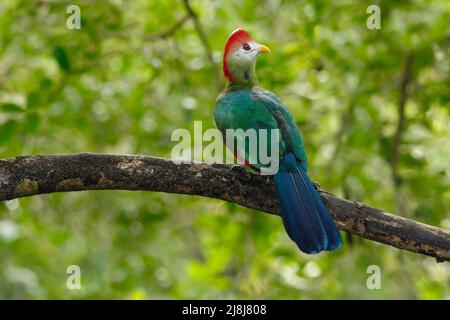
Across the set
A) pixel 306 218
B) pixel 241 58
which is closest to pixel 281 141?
pixel 306 218

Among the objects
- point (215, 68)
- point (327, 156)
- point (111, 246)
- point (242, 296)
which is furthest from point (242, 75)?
point (111, 246)

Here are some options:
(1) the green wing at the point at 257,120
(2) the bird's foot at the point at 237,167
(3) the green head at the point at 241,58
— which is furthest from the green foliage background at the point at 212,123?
(2) the bird's foot at the point at 237,167

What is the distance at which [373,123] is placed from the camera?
5996 mm

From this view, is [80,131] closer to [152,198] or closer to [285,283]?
[152,198]

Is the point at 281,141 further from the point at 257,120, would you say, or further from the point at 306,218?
the point at 306,218

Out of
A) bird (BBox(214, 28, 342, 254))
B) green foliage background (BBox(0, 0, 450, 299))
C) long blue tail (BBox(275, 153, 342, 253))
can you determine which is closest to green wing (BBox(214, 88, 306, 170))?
bird (BBox(214, 28, 342, 254))

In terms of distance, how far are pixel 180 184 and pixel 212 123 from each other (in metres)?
1.94

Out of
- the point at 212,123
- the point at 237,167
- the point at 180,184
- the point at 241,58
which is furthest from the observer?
the point at 212,123

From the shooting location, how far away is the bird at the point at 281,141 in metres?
3.67

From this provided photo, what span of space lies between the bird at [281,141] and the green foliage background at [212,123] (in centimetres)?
69

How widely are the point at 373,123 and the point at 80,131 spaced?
2.41 m

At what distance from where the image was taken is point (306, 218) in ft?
12.1

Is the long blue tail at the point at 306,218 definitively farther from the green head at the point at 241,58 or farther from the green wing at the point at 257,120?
the green head at the point at 241,58

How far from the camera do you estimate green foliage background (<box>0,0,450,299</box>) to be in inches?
219
